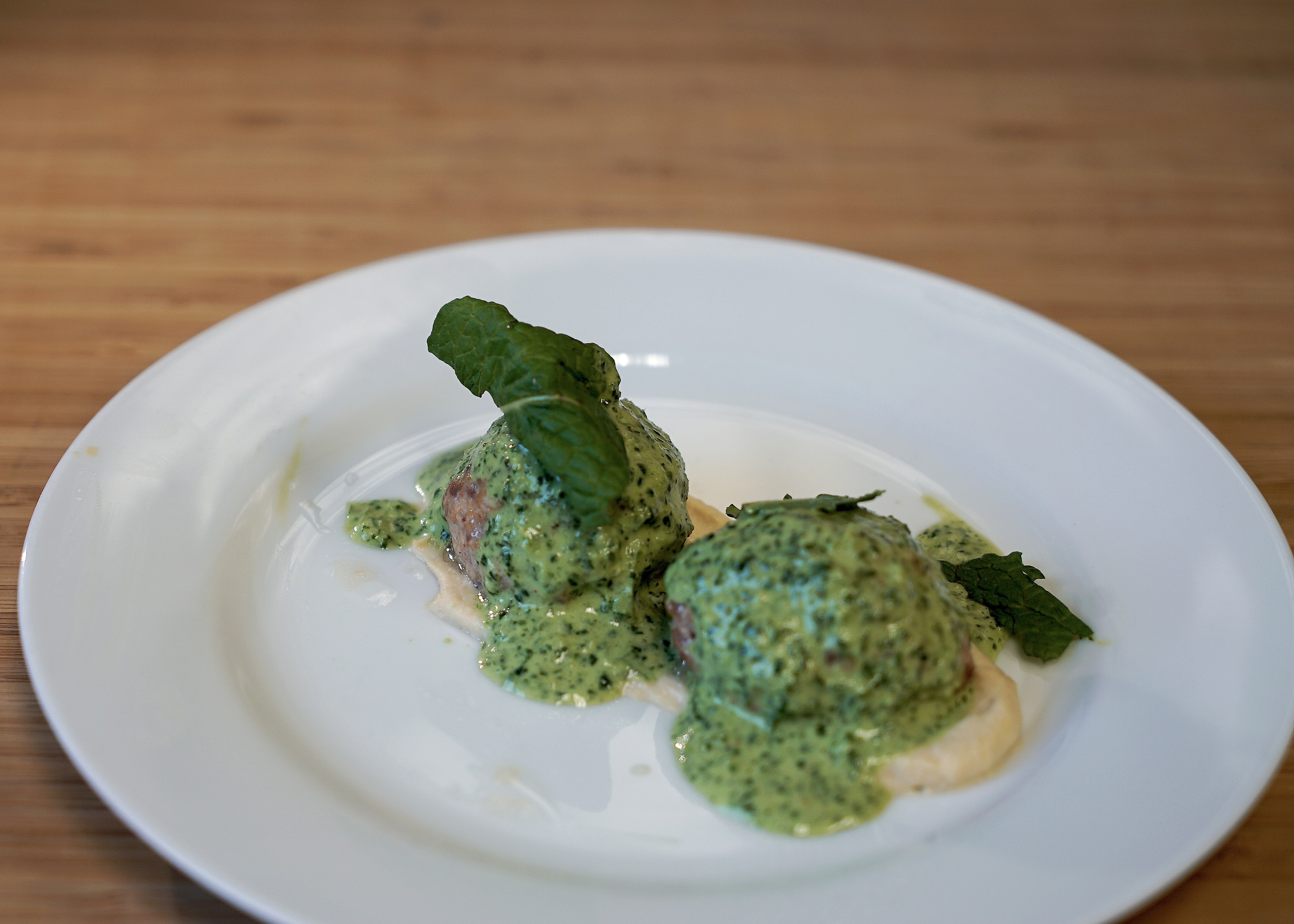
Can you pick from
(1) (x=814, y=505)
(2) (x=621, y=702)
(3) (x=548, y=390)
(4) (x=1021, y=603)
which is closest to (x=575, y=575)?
(2) (x=621, y=702)

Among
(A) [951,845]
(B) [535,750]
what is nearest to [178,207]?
(B) [535,750]

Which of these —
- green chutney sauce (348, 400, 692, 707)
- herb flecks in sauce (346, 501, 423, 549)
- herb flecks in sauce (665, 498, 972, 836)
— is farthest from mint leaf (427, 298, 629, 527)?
herb flecks in sauce (346, 501, 423, 549)

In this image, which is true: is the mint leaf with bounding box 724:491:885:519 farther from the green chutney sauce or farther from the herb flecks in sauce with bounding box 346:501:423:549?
the herb flecks in sauce with bounding box 346:501:423:549

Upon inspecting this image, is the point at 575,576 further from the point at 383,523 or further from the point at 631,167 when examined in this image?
the point at 631,167

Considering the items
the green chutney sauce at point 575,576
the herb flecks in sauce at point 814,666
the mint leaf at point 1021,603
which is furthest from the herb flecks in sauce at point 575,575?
the mint leaf at point 1021,603

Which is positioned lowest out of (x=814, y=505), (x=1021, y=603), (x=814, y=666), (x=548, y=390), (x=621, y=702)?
(x=621, y=702)

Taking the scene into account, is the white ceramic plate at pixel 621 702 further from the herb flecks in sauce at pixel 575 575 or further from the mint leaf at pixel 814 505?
the mint leaf at pixel 814 505

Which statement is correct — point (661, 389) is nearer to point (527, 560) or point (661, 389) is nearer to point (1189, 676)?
point (527, 560)

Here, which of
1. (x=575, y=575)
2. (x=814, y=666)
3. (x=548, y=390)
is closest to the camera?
(x=814, y=666)
